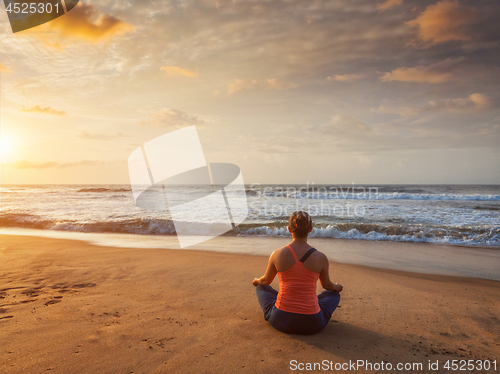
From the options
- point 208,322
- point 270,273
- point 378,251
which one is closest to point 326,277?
point 270,273

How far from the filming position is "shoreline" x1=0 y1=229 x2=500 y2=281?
5797mm

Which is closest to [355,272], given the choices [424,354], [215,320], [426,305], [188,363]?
[426,305]

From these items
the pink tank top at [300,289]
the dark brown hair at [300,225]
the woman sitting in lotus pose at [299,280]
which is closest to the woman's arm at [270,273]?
the woman sitting in lotus pose at [299,280]

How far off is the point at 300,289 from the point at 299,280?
3.6 inches

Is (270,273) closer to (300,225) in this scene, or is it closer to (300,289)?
Result: (300,289)

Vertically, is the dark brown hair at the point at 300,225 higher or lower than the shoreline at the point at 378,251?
higher

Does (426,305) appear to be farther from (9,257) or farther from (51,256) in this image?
(9,257)

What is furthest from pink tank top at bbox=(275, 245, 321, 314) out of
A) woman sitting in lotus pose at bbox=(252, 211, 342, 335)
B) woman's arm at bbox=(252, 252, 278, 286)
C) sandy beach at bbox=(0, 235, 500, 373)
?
sandy beach at bbox=(0, 235, 500, 373)

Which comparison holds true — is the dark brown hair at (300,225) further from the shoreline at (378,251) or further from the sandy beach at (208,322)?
the shoreline at (378,251)

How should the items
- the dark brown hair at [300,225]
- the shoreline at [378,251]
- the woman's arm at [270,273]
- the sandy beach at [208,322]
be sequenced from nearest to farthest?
the sandy beach at [208,322] < the dark brown hair at [300,225] < the woman's arm at [270,273] < the shoreline at [378,251]

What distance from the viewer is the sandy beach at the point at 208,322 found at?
94.7 inches

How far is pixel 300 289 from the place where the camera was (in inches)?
107

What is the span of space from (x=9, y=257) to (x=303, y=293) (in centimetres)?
667

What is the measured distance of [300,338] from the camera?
2758mm
